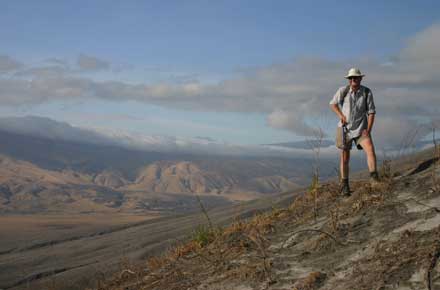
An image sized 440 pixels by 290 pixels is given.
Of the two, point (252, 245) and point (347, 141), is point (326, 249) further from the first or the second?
point (347, 141)

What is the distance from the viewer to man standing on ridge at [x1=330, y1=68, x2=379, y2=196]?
7.41 m

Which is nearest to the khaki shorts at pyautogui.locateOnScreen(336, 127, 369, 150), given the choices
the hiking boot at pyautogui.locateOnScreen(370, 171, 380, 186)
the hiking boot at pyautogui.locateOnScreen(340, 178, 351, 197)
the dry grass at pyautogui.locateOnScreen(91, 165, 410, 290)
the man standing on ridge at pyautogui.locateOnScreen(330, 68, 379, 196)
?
the man standing on ridge at pyautogui.locateOnScreen(330, 68, 379, 196)

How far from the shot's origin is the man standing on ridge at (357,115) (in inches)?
292

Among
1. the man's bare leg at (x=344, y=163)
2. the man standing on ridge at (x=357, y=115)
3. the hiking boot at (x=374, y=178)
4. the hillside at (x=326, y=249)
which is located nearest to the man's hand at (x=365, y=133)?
the man standing on ridge at (x=357, y=115)

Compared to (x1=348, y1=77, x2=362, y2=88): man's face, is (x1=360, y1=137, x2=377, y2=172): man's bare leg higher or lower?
lower

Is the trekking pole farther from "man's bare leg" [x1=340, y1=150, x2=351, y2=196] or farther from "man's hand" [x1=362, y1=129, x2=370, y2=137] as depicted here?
"man's hand" [x1=362, y1=129, x2=370, y2=137]

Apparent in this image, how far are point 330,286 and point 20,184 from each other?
190334mm

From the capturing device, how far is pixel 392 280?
440 cm

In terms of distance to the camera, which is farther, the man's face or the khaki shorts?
the khaki shorts

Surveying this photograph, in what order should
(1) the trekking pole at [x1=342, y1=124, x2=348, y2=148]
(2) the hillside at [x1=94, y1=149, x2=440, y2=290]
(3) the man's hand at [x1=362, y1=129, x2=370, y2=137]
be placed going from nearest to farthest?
(2) the hillside at [x1=94, y1=149, x2=440, y2=290] < (3) the man's hand at [x1=362, y1=129, x2=370, y2=137] < (1) the trekking pole at [x1=342, y1=124, x2=348, y2=148]

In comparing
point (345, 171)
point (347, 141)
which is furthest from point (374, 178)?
point (347, 141)

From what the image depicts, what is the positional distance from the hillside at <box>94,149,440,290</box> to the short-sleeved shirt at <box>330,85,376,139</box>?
2.76ft

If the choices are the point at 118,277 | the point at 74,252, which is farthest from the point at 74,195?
the point at 118,277

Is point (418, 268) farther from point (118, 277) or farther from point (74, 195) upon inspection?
point (74, 195)
